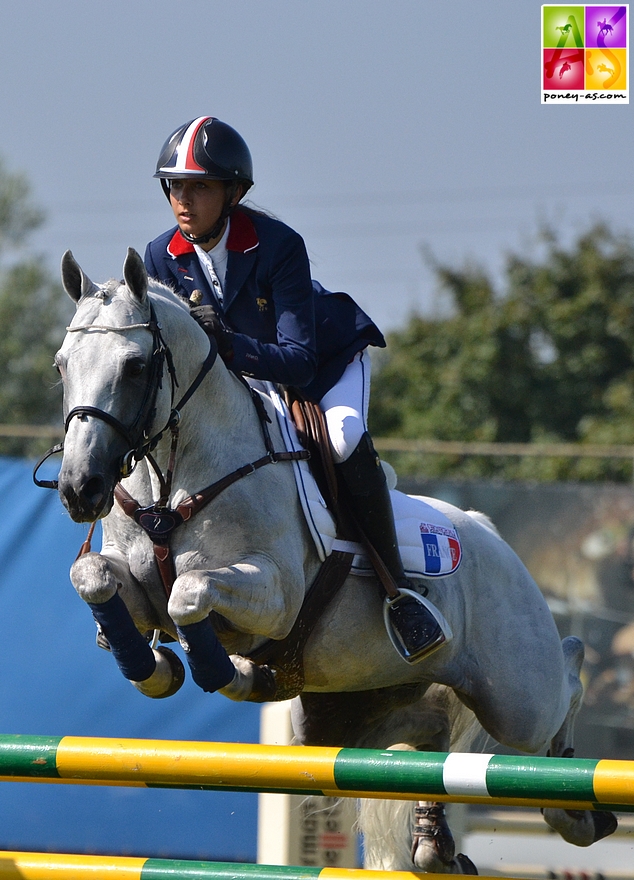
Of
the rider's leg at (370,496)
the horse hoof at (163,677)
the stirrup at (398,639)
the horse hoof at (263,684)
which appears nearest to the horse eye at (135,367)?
the rider's leg at (370,496)

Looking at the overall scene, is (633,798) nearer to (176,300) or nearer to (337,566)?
(337,566)

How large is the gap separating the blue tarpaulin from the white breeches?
3.39 metres

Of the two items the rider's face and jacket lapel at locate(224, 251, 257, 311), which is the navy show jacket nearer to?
jacket lapel at locate(224, 251, 257, 311)

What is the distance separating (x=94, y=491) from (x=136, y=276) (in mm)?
722

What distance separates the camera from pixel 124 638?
3.61m

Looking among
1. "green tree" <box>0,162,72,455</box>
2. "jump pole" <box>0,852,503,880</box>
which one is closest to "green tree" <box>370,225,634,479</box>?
"green tree" <box>0,162,72,455</box>

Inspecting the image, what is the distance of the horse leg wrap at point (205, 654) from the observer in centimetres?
350

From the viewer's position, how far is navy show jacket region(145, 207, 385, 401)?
3.86 meters

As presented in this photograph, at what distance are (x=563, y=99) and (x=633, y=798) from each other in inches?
203

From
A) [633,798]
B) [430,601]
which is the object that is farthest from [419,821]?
[633,798]

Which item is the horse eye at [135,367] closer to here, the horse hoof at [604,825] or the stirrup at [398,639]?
the stirrup at [398,639]

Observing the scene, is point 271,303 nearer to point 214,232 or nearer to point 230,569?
point 214,232

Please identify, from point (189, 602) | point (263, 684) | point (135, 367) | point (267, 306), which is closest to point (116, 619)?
point (189, 602)

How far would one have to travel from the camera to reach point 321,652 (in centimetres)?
413
